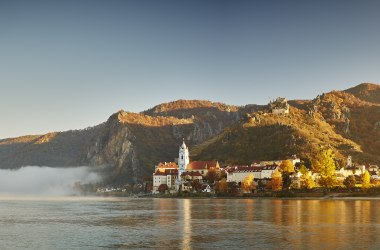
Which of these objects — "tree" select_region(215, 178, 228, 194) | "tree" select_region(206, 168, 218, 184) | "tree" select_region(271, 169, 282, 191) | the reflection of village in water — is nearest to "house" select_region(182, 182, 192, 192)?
"tree" select_region(206, 168, 218, 184)

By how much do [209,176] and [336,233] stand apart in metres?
143

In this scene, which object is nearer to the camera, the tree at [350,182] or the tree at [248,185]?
the tree at [350,182]

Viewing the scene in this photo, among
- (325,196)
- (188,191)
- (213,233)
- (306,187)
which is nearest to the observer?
(213,233)

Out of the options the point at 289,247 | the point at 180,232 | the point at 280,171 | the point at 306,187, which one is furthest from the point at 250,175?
the point at 289,247

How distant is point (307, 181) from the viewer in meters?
142

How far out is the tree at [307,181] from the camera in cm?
14100

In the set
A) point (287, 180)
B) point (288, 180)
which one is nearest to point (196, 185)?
point (287, 180)

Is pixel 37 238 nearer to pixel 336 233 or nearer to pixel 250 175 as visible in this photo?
pixel 336 233

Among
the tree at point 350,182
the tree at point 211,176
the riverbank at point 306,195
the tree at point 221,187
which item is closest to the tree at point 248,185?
the riverbank at point 306,195

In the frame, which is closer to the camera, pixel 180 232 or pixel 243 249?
pixel 243 249

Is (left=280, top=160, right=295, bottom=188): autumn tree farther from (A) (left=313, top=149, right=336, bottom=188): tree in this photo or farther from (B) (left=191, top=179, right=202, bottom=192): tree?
(B) (left=191, top=179, right=202, bottom=192): tree

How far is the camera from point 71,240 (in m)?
47.4

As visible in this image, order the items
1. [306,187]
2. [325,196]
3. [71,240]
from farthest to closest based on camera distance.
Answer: [306,187] < [325,196] < [71,240]

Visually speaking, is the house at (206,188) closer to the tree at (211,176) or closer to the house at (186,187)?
the tree at (211,176)
